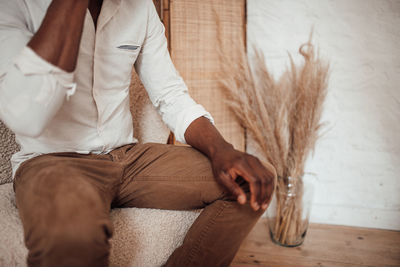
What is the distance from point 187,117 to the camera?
3.29 ft

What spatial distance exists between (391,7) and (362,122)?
0.63 metres

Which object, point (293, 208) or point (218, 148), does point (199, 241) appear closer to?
point (218, 148)

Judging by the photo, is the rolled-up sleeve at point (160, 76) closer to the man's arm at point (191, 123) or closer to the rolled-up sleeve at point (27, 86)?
the man's arm at point (191, 123)

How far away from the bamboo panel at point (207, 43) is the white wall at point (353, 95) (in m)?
0.15

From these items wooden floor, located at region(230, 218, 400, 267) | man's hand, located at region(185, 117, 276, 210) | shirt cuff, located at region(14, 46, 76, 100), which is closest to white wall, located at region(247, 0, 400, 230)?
wooden floor, located at region(230, 218, 400, 267)

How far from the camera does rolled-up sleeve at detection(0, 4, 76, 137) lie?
63 centimetres

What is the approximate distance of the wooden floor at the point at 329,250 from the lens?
136 cm

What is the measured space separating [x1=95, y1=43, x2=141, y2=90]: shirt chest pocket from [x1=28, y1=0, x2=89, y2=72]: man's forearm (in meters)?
0.24

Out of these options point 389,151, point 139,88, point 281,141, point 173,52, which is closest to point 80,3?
point 139,88

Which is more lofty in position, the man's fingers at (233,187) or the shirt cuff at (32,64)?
the shirt cuff at (32,64)

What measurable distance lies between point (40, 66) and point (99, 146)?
0.36m

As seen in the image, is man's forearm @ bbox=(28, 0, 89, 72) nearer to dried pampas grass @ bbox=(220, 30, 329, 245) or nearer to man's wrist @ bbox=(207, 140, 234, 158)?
man's wrist @ bbox=(207, 140, 234, 158)

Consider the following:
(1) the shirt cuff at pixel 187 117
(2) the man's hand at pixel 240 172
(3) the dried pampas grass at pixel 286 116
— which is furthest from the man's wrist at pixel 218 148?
(3) the dried pampas grass at pixel 286 116

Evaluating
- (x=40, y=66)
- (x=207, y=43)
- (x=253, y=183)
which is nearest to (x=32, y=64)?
(x=40, y=66)
